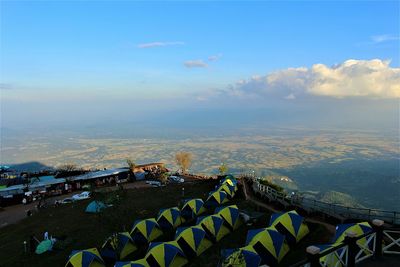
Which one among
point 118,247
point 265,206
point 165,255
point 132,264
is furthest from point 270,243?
point 265,206

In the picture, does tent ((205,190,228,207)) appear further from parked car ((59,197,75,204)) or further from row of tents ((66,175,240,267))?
parked car ((59,197,75,204))

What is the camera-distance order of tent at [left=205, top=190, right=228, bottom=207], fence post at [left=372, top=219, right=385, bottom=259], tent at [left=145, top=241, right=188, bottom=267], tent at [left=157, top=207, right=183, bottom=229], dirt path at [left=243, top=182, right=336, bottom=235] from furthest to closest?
tent at [left=205, top=190, right=228, bottom=207]
tent at [left=157, top=207, right=183, bottom=229]
dirt path at [left=243, top=182, right=336, bottom=235]
tent at [left=145, top=241, right=188, bottom=267]
fence post at [left=372, top=219, right=385, bottom=259]

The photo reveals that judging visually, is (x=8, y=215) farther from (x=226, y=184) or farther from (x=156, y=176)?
(x=226, y=184)

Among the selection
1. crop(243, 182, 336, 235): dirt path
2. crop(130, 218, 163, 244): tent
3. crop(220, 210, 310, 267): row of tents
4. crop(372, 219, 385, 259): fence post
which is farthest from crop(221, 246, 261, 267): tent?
crop(130, 218, 163, 244): tent

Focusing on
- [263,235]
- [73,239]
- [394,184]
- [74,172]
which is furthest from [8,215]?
[394,184]

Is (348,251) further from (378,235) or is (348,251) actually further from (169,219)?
(169,219)

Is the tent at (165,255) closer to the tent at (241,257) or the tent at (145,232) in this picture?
the tent at (241,257)
